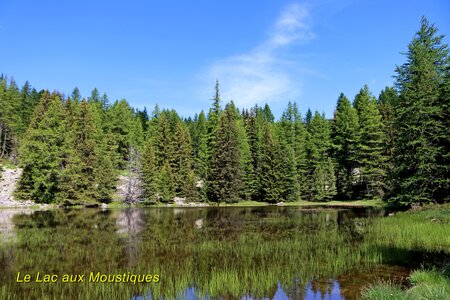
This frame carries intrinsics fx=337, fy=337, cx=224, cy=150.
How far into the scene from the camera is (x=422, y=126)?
3005 centimetres

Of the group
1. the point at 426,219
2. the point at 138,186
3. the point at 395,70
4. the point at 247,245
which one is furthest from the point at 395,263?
the point at 138,186

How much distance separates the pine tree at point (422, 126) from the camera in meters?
29.4

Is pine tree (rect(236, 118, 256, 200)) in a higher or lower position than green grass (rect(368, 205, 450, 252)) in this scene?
higher

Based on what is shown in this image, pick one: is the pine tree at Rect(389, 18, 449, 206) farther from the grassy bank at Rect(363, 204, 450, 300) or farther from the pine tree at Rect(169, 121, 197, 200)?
the pine tree at Rect(169, 121, 197, 200)

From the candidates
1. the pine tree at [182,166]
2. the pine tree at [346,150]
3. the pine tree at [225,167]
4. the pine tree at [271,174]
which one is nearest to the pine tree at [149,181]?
the pine tree at [182,166]

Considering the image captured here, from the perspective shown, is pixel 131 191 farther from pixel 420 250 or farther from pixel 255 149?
pixel 420 250

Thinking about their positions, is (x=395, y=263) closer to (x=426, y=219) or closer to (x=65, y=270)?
(x=426, y=219)

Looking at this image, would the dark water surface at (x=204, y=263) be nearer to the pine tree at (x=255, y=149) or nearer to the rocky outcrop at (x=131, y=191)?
the rocky outcrop at (x=131, y=191)

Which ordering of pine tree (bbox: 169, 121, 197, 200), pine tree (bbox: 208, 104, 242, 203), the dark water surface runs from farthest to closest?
pine tree (bbox: 169, 121, 197, 200) → pine tree (bbox: 208, 104, 242, 203) → the dark water surface

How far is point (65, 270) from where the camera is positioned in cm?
1243

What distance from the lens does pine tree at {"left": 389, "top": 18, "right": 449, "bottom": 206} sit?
2944 centimetres

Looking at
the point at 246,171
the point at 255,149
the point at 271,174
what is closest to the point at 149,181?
the point at 246,171

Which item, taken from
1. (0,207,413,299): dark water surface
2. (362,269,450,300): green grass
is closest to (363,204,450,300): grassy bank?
(362,269,450,300): green grass

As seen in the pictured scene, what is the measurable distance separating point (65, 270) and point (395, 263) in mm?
12629
